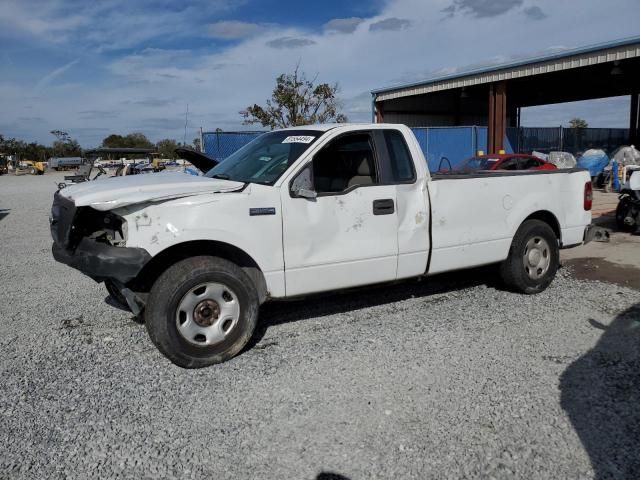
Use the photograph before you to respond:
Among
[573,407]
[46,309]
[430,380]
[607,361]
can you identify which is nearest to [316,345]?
[430,380]

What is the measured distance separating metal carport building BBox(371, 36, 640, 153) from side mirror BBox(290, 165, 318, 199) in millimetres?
15474

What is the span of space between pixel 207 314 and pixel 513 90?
29100 millimetres

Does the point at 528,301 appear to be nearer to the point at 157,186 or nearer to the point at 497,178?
the point at 497,178

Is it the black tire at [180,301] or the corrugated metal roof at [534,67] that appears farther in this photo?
the corrugated metal roof at [534,67]

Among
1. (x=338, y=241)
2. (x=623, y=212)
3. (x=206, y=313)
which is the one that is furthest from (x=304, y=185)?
(x=623, y=212)

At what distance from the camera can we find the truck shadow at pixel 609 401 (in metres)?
2.95

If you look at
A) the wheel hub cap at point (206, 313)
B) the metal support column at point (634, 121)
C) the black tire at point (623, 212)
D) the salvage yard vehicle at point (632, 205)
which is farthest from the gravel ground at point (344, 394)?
the metal support column at point (634, 121)

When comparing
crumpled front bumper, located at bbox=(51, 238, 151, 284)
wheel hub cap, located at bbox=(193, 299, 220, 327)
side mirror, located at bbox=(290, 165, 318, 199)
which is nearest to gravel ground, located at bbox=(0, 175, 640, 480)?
wheel hub cap, located at bbox=(193, 299, 220, 327)

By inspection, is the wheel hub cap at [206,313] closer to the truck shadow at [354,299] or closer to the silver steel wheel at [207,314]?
the silver steel wheel at [207,314]

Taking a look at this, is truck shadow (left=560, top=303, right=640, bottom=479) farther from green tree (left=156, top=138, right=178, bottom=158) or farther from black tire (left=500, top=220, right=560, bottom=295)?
green tree (left=156, top=138, right=178, bottom=158)

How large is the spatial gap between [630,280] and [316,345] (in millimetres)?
4372

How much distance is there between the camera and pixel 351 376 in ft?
13.1

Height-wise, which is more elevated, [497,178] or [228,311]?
[497,178]

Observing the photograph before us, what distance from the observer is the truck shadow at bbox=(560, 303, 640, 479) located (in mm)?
2945
